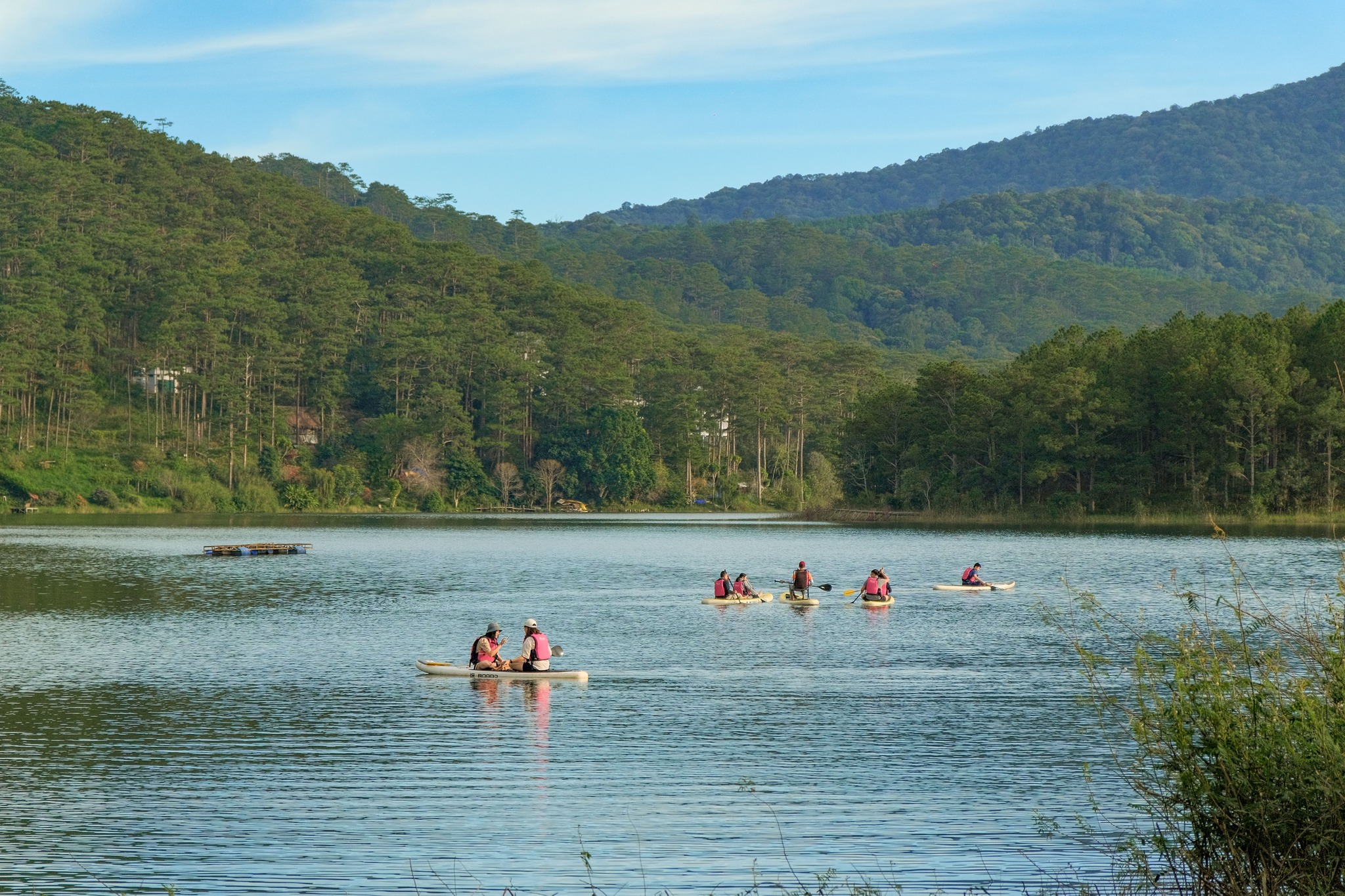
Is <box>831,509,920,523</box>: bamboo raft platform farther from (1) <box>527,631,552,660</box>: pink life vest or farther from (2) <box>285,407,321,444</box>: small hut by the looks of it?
(1) <box>527,631,552,660</box>: pink life vest

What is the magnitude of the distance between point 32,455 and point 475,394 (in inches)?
1635

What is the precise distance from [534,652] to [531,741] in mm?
5576

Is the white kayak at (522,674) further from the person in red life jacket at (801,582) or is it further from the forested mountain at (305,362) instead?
the forested mountain at (305,362)

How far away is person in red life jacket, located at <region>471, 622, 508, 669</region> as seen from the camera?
26.2 metres

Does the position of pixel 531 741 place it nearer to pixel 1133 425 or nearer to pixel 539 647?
pixel 539 647

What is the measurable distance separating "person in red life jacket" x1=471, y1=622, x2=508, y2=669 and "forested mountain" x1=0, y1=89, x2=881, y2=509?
284ft

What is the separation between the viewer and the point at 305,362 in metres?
128

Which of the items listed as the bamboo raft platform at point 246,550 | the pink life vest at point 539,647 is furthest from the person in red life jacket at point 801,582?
the bamboo raft platform at point 246,550

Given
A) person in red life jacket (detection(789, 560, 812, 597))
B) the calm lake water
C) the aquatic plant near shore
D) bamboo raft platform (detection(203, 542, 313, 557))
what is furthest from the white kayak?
bamboo raft platform (detection(203, 542, 313, 557))

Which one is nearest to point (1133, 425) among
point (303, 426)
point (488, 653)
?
point (488, 653)

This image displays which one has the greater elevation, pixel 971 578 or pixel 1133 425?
pixel 1133 425

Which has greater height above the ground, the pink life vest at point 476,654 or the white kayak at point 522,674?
the pink life vest at point 476,654

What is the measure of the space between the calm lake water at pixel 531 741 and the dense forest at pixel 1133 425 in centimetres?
3618

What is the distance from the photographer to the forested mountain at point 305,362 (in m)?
111
